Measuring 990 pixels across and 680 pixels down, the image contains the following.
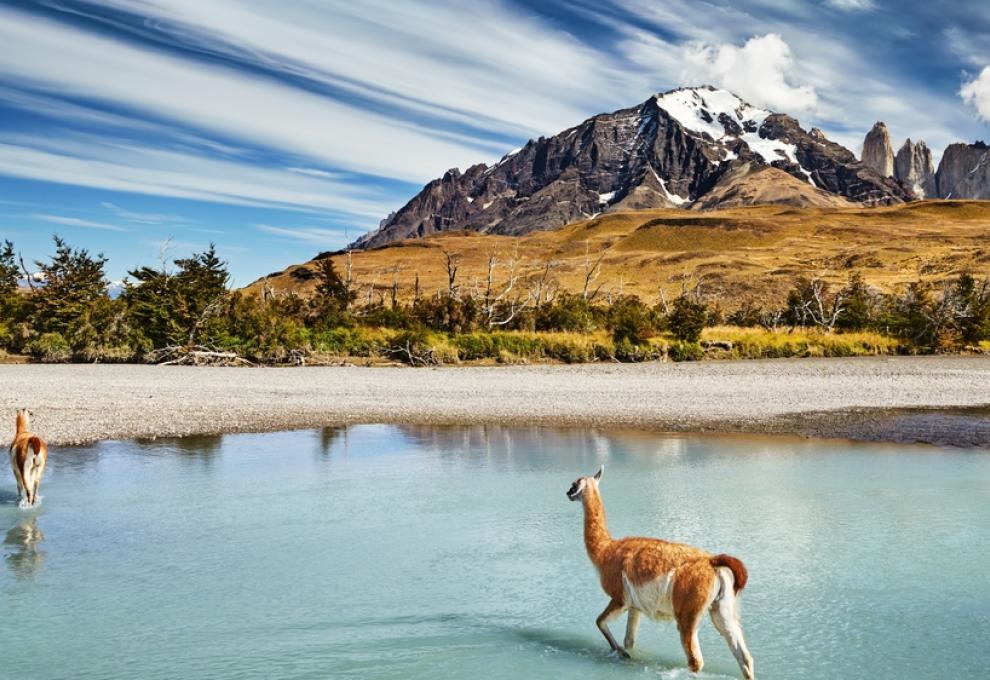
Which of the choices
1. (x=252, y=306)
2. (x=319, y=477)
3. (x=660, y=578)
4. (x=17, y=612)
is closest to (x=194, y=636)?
(x=17, y=612)

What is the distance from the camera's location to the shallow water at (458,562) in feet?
21.0

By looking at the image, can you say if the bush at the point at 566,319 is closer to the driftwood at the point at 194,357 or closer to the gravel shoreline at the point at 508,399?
the gravel shoreline at the point at 508,399

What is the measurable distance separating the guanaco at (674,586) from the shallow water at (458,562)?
72 centimetres

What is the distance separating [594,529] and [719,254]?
10293 cm

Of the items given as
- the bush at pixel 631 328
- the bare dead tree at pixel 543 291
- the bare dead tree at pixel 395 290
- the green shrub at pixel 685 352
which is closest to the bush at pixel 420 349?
the bare dead tree at pixel 395 290

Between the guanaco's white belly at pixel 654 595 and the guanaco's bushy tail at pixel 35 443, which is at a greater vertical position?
the guanaco's bushy tail at pixel 35 443

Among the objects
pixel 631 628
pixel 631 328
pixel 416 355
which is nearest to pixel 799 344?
pixel 631 328

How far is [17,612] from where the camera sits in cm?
724

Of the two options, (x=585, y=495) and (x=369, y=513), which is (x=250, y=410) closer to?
(x=369, y=513)

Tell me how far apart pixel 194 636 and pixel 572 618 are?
3.18 m

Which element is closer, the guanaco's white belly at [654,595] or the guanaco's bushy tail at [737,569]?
the guanaco's bushy tail at [737,569]

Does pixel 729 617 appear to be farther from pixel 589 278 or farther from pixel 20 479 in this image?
pixel 589 278

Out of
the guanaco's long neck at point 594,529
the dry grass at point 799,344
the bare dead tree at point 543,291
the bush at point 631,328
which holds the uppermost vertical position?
the bare dead tree at point 543,291

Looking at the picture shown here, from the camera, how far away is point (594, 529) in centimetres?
624
